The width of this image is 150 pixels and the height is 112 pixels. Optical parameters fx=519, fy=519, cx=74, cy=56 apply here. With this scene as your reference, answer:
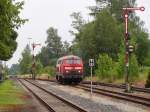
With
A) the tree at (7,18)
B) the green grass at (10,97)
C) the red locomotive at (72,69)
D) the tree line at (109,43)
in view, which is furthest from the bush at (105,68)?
the tree at (7,18)

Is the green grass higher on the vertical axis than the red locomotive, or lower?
lower

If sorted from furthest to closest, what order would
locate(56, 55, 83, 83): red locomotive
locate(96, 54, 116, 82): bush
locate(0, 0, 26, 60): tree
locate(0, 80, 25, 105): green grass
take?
locate(96, 54, 116, 82): bush, locate(56, 55, 83, 83): red locomotive, locate(0, 80, 25, 105): green grass, locate(0, 0, 26, 60): tree

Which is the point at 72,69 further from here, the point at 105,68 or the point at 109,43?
the point at 109,43

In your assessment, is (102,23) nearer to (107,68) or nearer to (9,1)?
(107,68)

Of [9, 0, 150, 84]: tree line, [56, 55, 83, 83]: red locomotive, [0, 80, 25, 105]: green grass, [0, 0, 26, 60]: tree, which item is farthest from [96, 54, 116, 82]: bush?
[0, 0, 26, 60]: tree

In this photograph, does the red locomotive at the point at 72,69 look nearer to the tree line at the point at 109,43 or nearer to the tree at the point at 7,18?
the tree line at the point at 109,43

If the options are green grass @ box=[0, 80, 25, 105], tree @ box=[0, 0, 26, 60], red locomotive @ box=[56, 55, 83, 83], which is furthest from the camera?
red locomotive @ box=[56, 55, 83, 83]

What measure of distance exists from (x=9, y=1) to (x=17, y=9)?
1781 millimetres

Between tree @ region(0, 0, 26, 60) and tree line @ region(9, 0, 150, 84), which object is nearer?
tree @ region(0, 0, 26, 60)

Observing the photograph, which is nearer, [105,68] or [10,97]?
[10,97]

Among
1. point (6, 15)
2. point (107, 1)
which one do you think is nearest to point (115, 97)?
point (6, 15)

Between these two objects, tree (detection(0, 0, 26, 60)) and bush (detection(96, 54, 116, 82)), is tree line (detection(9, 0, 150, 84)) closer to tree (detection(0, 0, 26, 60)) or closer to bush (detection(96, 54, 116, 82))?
bush (detection(96, 54, 116, 82))

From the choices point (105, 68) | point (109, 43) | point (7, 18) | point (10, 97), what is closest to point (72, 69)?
point (105, 68)

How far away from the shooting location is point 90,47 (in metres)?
89.4
